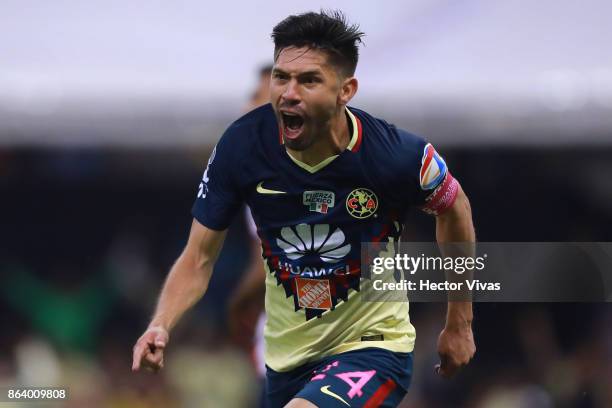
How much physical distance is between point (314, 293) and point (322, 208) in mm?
367

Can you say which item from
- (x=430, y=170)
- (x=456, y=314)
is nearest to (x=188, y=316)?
(x=456, y=314)

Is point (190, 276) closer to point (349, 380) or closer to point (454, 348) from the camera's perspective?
point (349, 380)

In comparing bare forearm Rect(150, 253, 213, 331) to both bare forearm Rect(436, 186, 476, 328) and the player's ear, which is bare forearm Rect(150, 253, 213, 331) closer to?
the player's ear

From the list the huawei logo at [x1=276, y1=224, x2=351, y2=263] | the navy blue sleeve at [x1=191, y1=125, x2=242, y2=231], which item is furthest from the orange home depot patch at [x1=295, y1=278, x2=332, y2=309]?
the navy blue sleeve at [x1=191, y1=125, x2=242, y2=231]

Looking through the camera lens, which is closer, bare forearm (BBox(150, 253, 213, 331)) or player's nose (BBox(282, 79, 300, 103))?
player's nose (BBox(282, 79, 300, 103))

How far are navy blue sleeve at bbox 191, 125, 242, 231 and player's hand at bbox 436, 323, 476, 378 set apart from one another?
110 centimetres

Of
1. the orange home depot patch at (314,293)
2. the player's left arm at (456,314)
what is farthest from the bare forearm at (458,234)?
the orange home depot patch at (314,293)

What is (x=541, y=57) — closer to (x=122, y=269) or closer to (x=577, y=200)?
(x=577, y=200)

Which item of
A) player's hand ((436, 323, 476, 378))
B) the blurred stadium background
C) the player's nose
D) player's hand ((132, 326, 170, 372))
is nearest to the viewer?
player's hand ((132, 326, 170, 372))

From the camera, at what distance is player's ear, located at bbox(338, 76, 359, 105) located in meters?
5.06

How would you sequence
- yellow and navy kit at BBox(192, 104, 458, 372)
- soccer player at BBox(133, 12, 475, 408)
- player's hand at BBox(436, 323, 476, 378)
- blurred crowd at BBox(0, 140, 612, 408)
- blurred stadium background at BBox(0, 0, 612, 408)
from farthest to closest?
blurred crowd at BBox(0, 140, 612, 408) < blurred stadium background at BBox(0, 0, 612, 408) < player's hand at BBox(436, 323, 476, 378) < yellow and navy kit at BBox(192, 104, 458, 372) < soccer player at BBox(133, 12, 475, 408)

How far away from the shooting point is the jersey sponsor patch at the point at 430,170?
5105 mm
